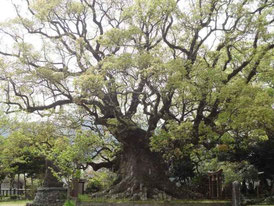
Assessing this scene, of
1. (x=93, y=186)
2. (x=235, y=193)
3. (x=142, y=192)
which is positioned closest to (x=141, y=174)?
(x=142, y=192)

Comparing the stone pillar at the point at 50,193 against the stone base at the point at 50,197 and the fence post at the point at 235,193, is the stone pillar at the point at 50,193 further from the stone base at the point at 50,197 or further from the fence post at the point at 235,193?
the fence post at the point at 235,193

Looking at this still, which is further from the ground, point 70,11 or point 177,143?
point 70,11

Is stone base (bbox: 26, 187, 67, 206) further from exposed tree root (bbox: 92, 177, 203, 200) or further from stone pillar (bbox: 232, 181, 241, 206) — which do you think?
stone pillar (bbox: 232, 181, 241, 206)

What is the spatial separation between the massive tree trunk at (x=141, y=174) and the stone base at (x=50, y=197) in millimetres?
3104

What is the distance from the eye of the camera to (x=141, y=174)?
15.6 meters

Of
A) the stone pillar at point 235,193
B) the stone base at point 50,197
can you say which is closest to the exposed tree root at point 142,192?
the stone base at point 50,197

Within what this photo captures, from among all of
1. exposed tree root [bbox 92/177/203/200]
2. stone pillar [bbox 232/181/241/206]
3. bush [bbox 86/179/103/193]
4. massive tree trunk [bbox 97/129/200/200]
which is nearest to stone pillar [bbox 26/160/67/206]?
exposed tree root [bbox 92/177/203/200]

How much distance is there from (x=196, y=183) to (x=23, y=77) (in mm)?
10760

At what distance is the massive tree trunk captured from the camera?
48.7 ft

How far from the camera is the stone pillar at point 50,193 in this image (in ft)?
54.3

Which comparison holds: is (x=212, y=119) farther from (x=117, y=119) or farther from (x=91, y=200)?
(x=91, y=200)

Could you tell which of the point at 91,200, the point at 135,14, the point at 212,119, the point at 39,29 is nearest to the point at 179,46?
the point at 135,14

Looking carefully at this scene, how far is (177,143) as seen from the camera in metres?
13.8

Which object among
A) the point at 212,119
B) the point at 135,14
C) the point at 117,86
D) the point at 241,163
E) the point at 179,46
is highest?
the point at 135,14
